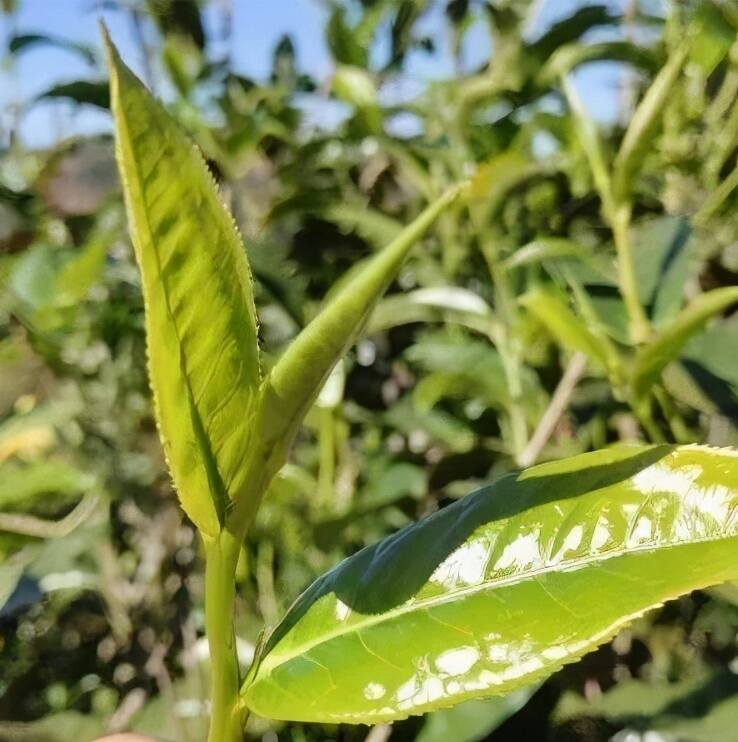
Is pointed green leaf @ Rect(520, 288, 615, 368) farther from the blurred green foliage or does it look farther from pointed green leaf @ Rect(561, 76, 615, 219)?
pointed green leaf @ Rect(561, 76, 615, 219)

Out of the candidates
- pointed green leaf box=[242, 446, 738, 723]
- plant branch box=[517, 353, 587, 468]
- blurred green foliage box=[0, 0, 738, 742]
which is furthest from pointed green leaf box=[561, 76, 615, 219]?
pointed green leaf box=[242, 446, 738, 723]

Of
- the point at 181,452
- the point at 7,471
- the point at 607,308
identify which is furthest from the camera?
the point at 7,471

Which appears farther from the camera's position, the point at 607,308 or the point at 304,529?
the point at 304,529

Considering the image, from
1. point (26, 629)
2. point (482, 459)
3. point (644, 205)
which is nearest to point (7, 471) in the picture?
point (26, 629)

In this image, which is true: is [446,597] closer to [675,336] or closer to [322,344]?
[322,344]

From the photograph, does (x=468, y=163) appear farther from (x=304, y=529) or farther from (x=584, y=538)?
(x=584, y=538)

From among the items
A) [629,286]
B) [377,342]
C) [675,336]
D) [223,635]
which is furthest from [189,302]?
[377,342]

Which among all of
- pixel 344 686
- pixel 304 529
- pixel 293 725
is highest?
pixel 344 686

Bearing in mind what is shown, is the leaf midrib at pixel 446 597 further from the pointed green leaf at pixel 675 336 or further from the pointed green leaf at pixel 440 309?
the pointed green leaf at pixel 440 309
